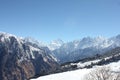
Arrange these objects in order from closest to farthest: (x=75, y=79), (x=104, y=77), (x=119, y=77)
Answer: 1. (x=104, y=77)
2. (x=119, y=77)
3. (x=75, y=79)

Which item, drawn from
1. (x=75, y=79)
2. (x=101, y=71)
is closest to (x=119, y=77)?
(x=101, y=71)

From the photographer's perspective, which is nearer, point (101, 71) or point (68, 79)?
point (101, 71)

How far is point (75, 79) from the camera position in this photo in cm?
19275

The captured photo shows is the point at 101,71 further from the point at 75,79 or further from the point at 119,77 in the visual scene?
the point at 75,79

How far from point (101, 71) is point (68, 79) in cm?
10862

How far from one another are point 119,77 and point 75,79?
96.2 metres

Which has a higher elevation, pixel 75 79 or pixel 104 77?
pixel 75 79

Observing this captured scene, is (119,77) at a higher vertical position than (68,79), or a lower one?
lower

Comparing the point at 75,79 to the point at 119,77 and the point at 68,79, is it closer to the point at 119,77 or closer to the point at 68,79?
the point at 68,79

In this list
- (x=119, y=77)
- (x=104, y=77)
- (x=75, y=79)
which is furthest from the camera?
(x=75, y=79)

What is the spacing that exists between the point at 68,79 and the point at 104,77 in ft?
363

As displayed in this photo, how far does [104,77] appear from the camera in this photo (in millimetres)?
90562

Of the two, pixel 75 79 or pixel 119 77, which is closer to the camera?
pixel 119 77

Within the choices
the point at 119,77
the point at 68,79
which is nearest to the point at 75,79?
the point at 68,79
